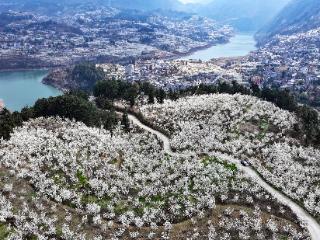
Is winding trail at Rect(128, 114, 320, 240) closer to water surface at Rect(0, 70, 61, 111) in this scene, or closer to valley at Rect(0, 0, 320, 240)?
valley at Rect(0, 0, 320, 240)

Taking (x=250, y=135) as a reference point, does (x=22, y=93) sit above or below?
below

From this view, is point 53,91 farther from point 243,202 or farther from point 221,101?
point 243,202

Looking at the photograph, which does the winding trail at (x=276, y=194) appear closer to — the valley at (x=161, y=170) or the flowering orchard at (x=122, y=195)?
the valley at (x=161, y=170)

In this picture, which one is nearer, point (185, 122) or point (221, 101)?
point (185, 122)

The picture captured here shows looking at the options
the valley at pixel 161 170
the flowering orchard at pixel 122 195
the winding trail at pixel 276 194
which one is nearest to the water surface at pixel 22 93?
the valley at pixel 161 170

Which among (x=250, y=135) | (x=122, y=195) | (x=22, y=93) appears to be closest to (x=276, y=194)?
(x=122, y=195)

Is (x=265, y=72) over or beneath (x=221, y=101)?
beneath

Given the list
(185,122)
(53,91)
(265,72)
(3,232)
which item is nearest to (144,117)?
(185,122)

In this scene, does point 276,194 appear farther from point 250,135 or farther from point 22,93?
point 22,93
